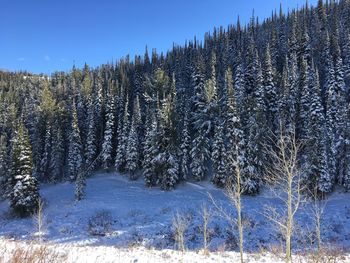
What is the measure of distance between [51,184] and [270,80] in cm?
5055

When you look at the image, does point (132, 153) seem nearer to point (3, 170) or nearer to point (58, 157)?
point (58, 157)

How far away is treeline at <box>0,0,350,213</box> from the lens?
170 ft

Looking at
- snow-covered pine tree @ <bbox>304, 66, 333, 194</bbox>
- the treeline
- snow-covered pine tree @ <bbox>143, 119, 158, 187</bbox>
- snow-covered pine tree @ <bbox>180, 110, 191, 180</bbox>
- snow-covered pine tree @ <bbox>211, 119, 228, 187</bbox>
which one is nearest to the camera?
snow-covered pine tree @ <bbox>304, 66, 333, 194</bbox>

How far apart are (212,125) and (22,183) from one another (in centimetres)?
3297

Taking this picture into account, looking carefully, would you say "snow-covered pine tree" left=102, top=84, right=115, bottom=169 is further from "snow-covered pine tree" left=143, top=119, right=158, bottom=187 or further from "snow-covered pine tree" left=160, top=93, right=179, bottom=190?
"snow-covered pine tree" left=160, top=93, right=179, bottom=190

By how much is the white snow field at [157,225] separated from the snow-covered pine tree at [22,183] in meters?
2.10

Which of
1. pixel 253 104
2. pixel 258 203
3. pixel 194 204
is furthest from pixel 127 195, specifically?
pixel 253 104

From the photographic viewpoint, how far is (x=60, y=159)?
73.6m

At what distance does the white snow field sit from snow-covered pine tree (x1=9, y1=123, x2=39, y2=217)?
2103 millimetres

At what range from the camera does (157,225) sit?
39000 millimetres

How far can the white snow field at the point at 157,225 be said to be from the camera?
26969mm

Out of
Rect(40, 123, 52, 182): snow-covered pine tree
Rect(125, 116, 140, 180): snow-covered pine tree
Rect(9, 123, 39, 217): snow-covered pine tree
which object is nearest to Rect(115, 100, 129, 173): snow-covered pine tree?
Rect(125, 116, 140, 180): snow-covered pine tree

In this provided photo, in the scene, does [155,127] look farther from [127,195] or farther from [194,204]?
[194,204]

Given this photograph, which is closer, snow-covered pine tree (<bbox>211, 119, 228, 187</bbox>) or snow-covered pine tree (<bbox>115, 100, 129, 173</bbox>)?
snow-covered pine tree (<bbox>211, 119, 228, 187</bbox>)
